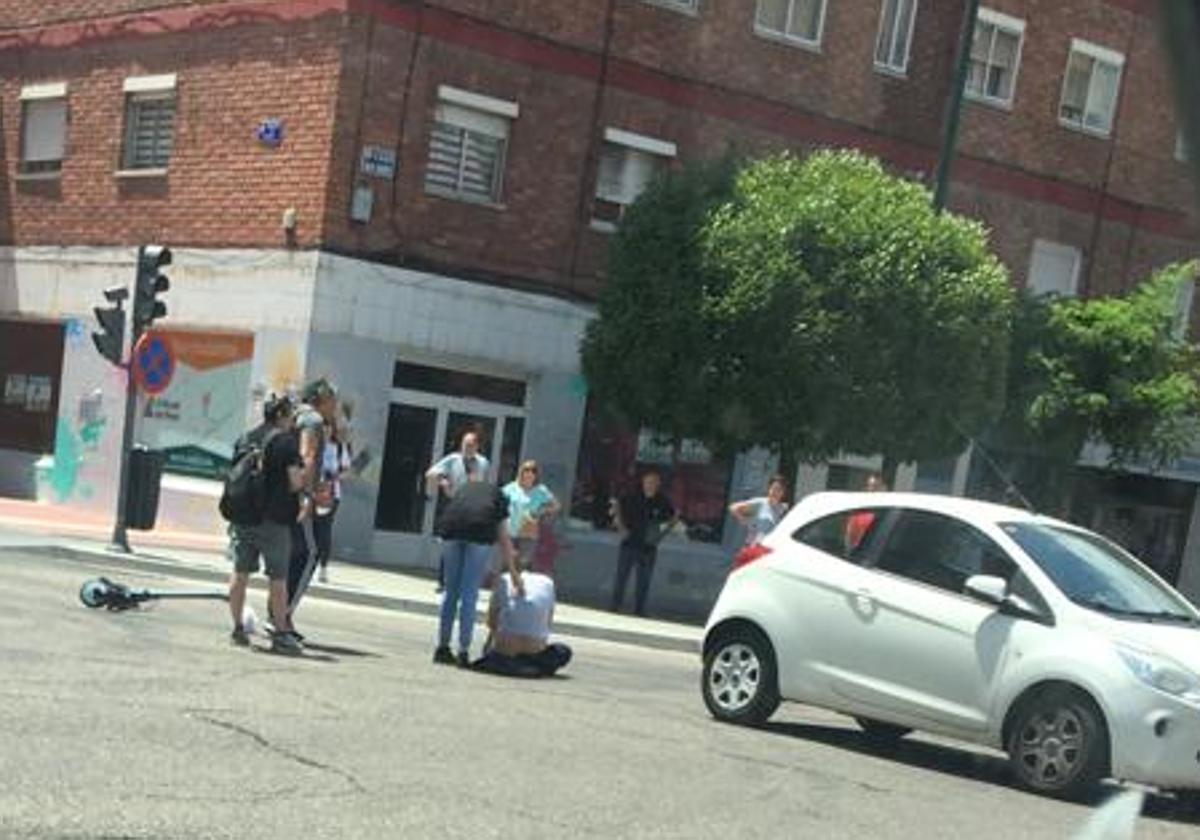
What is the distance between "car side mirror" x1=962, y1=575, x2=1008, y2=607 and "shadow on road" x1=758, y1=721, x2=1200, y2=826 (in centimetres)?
100

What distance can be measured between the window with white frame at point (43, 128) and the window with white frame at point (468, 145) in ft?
21.3

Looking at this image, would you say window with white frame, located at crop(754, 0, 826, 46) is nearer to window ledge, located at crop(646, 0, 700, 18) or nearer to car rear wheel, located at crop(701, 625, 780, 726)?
window ledge, located at crop(646, 0, 700, 18)

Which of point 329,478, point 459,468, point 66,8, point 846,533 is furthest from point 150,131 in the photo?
point 846,533

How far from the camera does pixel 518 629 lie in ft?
35.6

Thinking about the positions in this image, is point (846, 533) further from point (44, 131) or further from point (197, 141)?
point (44, 131)

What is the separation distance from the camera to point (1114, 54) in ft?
88.7

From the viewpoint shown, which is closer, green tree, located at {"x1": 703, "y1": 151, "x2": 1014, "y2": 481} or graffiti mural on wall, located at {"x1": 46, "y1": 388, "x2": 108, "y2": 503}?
green tree, located at {"x1": 703, "y1": 151, "x2": 1014, "y2": 481}

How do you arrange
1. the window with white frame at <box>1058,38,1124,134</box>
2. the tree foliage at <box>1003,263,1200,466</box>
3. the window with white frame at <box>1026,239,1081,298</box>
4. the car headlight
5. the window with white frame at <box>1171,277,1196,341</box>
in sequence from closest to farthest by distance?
the car headlight → the tree foliage at <box>1003,263,1200,466</box> → the window with white frame at <box>1026,239,1081,298</box> → the window with white frame at <box>1058,38,1124,134</box> → the window with white frame at <box>1171,277,1196,341</box>

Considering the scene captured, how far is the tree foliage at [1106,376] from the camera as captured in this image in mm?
20984

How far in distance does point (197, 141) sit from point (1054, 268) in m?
14.2

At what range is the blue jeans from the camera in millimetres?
10742

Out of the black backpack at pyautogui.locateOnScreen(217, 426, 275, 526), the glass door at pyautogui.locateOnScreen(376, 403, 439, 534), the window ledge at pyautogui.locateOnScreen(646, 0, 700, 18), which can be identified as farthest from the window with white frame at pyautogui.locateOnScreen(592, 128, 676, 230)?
the black backpack at pyautogui.locateOnScreen(217, 426, 275, 526)

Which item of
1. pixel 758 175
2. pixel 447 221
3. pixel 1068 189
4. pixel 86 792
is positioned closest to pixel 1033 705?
pixel 86 792

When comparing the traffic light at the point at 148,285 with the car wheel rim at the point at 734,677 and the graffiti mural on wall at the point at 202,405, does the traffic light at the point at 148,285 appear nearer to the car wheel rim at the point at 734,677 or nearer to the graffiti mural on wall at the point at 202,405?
the graffiti mural on wall at the point at 202,405
